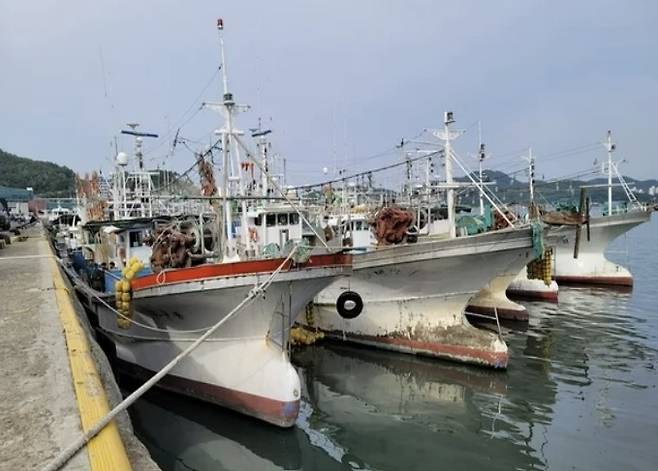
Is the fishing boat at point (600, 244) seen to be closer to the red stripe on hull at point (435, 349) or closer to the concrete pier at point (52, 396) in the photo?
the red stripe on hull at point (435, 349)

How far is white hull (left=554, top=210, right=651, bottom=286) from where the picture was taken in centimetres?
2558

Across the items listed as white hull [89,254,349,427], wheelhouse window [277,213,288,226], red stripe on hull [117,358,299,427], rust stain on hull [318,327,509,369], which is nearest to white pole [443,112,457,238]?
rust stain on hull [318,327,509,369]

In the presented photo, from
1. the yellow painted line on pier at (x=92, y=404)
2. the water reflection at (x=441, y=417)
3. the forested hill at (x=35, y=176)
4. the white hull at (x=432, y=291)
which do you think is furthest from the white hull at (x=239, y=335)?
the forested hill at (x=35, y=176)

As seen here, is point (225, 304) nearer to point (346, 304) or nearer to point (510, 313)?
point (346, 304)

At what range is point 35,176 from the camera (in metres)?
115

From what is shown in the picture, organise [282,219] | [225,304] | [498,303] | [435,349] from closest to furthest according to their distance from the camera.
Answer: [225,304], [435,349], [282,219], [498,303]

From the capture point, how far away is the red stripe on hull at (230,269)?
9.51 meters

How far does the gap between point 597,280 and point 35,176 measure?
118 m

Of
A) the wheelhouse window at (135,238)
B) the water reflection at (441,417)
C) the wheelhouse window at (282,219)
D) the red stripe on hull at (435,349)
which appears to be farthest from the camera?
the wheelhouse window at (282,219)

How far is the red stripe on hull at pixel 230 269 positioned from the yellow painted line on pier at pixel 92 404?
2.45 metres

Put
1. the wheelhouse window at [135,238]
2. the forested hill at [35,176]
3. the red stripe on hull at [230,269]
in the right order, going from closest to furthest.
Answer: the red stripe on hull at [230,269] < the wheelhouse window at [135,238] < the forested hill at [35,176]

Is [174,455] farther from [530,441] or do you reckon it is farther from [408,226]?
[408,226]

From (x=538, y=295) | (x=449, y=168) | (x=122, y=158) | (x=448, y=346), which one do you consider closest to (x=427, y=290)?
(x=448, y=346)

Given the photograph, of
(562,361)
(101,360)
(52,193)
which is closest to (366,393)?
(562,361)
